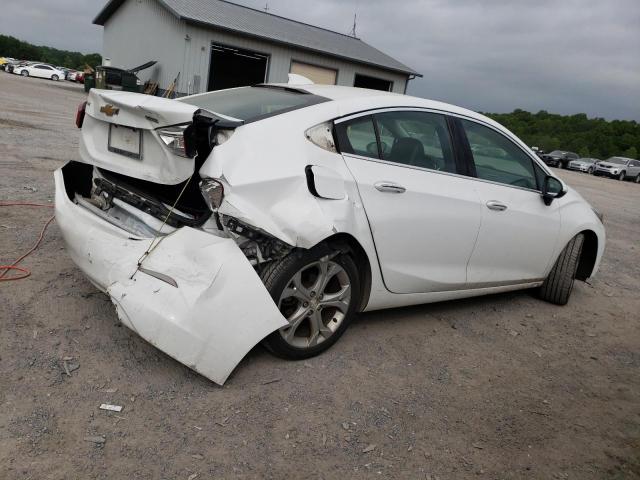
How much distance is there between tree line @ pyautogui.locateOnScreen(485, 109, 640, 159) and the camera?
177ft

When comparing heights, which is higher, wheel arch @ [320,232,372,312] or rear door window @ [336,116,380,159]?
rear door window @ [336,116,380,159]

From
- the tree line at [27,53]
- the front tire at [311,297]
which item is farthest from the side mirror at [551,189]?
the tree line at [27,53]

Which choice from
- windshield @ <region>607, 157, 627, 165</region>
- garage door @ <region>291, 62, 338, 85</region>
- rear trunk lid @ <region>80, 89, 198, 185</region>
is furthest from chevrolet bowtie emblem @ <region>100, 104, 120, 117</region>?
windshield @ <region>607, 157, 627, 165</region>

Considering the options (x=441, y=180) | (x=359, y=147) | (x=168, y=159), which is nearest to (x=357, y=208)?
(x=359, y=147)

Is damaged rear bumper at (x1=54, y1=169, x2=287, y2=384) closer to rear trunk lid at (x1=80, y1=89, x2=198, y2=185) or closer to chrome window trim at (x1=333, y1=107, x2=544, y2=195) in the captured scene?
rear trunk lid at (x1=80, y1=89, x2=198, y2=185)

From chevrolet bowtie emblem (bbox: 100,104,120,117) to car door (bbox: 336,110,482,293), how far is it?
1304 millimetres

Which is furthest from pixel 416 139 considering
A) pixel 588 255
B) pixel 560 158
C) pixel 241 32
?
pixel 560 158

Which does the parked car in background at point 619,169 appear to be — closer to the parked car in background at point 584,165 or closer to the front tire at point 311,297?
the parked car in background at point 584,165

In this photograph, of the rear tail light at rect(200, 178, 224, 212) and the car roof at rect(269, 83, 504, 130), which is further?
Result: the car roof at rect(269, 83, 504, 130)

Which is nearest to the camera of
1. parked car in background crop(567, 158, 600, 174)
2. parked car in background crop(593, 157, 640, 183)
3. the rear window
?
the rear window

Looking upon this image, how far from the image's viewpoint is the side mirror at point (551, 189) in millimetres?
4445

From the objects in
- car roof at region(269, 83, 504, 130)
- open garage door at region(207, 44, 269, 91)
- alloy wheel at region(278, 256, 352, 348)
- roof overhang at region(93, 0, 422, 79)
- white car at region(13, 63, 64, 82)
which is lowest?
alloy wheel at region(278, 256, 352, 348)

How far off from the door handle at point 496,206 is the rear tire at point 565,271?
120 centimetres

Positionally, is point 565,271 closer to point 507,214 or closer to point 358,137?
point 507,214
